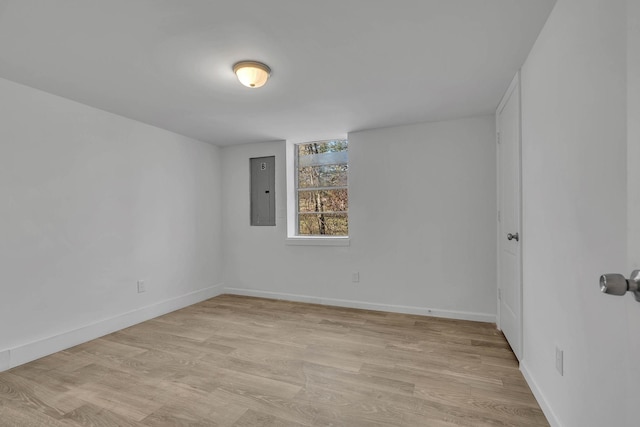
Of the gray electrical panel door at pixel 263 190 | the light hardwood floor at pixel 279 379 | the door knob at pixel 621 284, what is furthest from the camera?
the gray electrical panel door at pixel 263 190

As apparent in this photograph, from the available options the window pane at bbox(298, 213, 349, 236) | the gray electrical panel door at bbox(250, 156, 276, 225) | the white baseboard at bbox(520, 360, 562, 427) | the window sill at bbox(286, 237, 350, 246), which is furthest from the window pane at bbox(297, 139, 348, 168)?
the white baseboard at bbox(520, 360, 562, 427)

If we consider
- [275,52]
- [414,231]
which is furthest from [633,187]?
[414,231]

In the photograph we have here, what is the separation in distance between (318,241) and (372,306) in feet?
3.52

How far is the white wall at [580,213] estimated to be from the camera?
3.48 feet

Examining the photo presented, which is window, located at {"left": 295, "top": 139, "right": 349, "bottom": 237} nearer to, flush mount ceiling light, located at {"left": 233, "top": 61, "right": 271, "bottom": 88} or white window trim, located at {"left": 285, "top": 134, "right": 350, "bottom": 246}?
white window trim, located at {"left": 285, "top": 134, "right": 350, "bottom": 246}

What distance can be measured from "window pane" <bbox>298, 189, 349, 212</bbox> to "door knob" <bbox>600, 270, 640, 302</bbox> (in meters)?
3.55

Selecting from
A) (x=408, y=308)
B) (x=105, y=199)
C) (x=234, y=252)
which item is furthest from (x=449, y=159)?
(x=105, y=199)

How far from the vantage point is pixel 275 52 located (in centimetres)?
204

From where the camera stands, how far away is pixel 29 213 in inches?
100

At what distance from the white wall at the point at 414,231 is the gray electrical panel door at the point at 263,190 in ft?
0.65

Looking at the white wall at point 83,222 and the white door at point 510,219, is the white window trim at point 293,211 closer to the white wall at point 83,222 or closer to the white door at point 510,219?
the white wall at point 83,222

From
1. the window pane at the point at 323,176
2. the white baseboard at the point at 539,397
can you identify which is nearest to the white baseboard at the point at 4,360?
the window pane at the point at 323,176

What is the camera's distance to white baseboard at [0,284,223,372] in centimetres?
243

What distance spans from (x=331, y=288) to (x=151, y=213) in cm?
240
